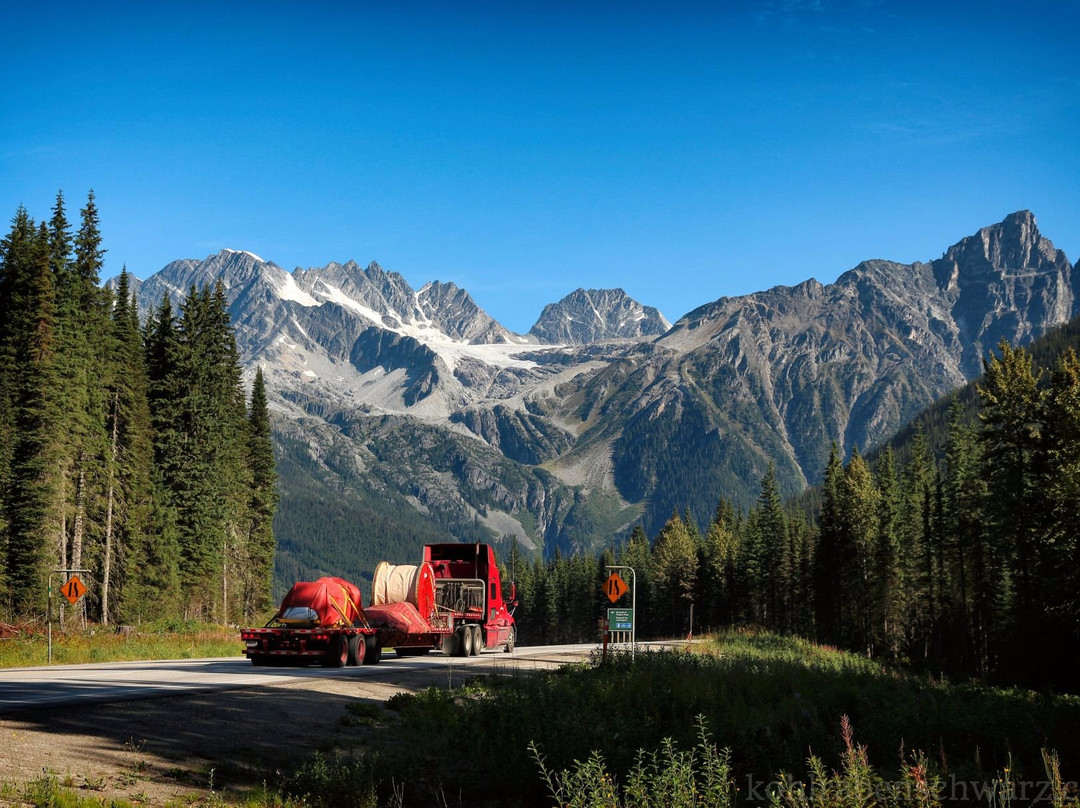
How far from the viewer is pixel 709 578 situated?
4518 inches

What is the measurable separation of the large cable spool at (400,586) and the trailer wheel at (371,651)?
361 cm

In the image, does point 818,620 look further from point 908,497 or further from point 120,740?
point 120,740

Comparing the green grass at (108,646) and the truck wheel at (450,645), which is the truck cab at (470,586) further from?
the green grass at (108,646)

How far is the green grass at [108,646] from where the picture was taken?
28548 mm

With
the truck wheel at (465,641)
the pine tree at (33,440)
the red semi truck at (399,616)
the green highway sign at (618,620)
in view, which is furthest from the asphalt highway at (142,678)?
the pine tree at (33,440)

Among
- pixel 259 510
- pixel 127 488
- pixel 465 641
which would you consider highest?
pixel 127 488

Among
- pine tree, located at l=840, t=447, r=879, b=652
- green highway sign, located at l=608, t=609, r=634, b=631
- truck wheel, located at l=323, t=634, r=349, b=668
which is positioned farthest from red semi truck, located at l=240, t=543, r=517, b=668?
pine tree, located at l=840, t=447, r=879, b=652

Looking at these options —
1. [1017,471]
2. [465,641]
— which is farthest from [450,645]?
[1017,471]

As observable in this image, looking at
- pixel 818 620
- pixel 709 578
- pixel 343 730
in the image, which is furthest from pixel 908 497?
pixel 343 730

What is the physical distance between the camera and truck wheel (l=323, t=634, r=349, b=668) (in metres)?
26.0

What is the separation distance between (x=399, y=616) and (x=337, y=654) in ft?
16.8

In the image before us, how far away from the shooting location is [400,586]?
107ft

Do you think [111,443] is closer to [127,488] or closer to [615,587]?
[127,488]

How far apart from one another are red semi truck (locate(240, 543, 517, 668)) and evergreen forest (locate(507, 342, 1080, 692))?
18.4m
